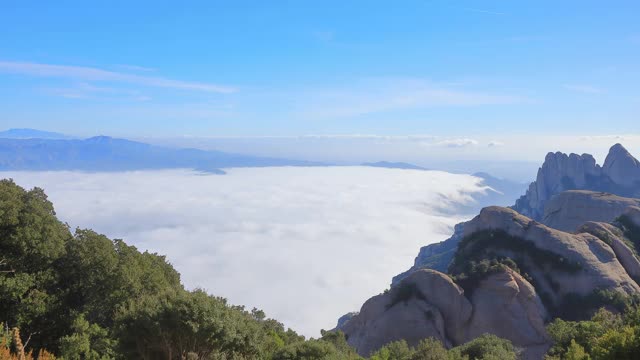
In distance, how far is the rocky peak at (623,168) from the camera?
125 m

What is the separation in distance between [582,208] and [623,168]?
178ft

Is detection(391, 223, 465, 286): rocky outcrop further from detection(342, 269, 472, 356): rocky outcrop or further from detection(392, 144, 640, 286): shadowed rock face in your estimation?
detection(342, 269, 472, 356): rocky outcrop

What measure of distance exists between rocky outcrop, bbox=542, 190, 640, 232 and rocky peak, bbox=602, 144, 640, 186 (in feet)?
155

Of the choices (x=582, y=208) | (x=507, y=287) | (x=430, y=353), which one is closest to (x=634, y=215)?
(x=582, y=208)

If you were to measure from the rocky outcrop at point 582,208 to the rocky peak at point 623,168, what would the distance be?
155 feet

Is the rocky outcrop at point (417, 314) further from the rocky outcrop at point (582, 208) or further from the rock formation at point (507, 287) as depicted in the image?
the rocky outcrop at point (582, 208)

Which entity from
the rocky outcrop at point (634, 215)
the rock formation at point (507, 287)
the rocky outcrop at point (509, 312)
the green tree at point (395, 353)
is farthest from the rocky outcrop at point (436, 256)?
the green tree at point (395, 353)

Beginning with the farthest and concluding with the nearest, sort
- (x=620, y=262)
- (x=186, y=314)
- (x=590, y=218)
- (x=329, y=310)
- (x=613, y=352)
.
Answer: (x=329, y=310) < (x=590, y=218) < (x=620, y=262) < (x=186, y=314) < (x=613, y=352)

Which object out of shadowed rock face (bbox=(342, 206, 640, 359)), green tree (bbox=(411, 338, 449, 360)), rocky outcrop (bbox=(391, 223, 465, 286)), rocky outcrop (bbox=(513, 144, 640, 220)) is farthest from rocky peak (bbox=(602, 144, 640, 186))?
green tree (bbox=(411, 338, 449, 360))

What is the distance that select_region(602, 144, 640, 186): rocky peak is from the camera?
410 ft

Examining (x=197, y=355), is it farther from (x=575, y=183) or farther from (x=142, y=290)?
(x=575, y=183)

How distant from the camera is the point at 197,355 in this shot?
19797 millimetres

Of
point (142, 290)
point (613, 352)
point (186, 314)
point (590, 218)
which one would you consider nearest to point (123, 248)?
point (142, 290)

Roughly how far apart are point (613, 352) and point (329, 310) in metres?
156
